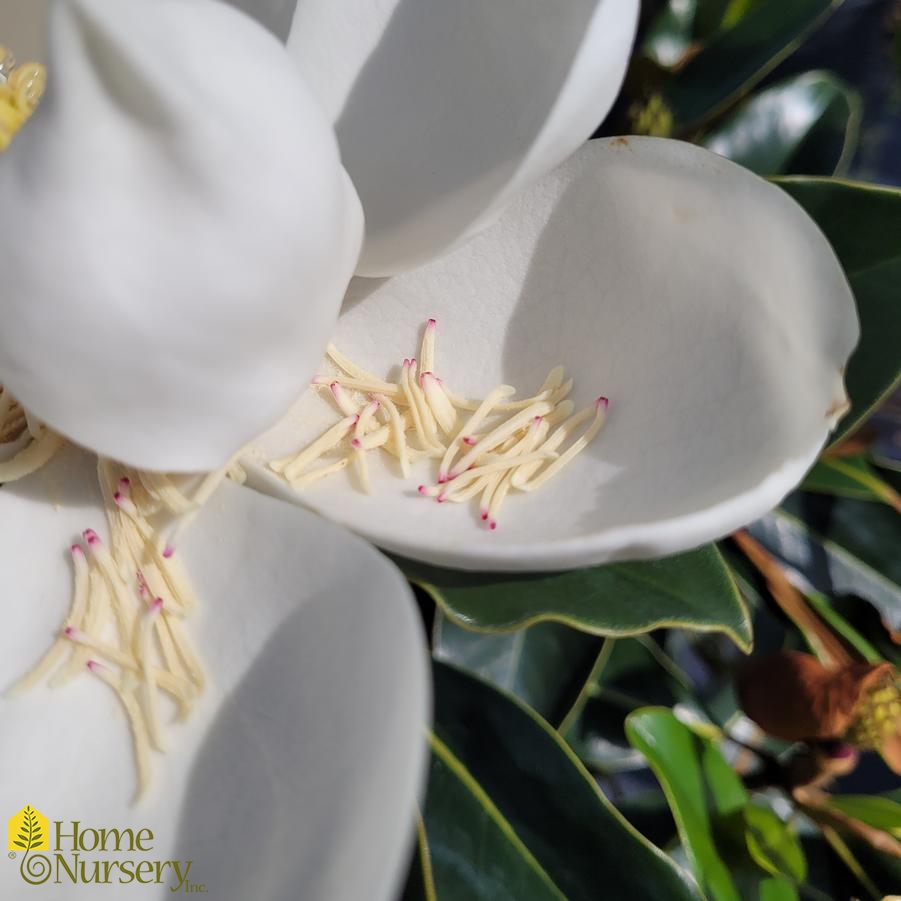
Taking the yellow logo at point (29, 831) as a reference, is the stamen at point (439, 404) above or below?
above

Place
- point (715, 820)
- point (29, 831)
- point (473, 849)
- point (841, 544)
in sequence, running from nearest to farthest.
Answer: point (29, 831)
point (473, 849)
point (715, 820)
point (841, 544)

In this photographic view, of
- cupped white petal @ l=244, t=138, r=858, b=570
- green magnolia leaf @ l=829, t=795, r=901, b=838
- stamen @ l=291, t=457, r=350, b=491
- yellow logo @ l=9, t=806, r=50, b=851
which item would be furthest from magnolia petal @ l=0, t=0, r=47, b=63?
green magnolia leaf @ l=829, t=795, r=901, b=838

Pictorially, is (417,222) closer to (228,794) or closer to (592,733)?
(228,794)

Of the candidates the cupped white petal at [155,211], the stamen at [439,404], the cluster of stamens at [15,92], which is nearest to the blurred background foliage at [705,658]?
the stamen at [439,404]

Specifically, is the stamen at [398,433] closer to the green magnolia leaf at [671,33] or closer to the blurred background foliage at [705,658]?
the blurred background foliage at [705,658]

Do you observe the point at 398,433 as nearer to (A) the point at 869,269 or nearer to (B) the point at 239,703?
(B) the point at 239,703

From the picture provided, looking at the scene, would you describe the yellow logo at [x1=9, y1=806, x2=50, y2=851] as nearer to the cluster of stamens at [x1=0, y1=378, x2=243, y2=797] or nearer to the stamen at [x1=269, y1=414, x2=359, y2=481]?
the cluster of stamens at [x1=0, y1=378, x2=243, y2=797]

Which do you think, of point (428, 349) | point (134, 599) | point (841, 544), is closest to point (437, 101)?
point (428, 349)
